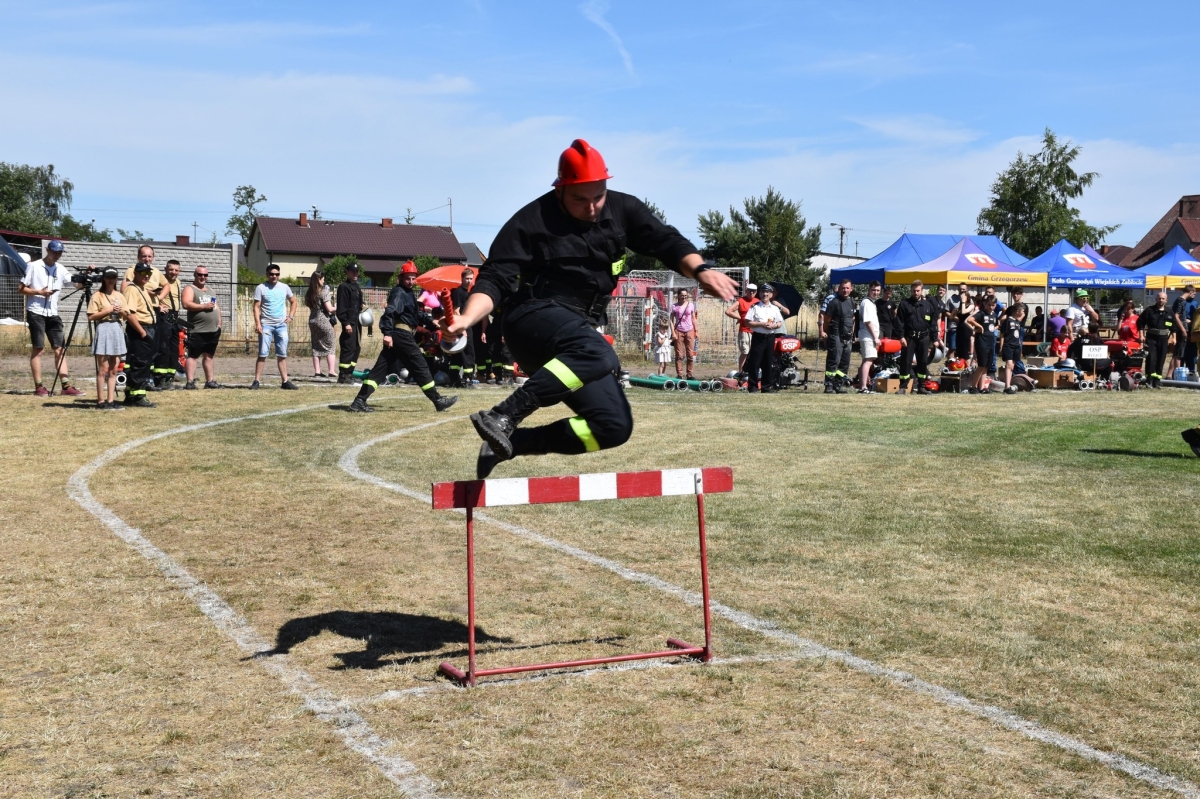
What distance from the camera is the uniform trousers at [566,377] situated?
530 cm

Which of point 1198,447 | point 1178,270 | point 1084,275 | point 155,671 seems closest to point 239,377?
point 1198,447

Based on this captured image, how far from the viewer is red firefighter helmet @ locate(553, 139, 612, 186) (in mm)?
5277

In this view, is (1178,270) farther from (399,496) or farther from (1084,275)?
(399,496)

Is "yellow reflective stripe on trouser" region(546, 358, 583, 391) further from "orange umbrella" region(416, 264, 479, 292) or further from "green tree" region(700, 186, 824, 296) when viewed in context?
"green tree" region(700, 186, 824, 296)

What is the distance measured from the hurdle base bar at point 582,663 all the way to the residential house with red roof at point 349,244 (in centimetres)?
9139

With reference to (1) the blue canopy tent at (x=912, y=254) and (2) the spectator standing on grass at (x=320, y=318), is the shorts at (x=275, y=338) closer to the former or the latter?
(2) the spectator standing on grass at (x=320, y=318)

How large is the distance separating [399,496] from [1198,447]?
844cm

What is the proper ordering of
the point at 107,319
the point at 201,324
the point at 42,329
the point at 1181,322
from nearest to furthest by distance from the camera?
the point at 107,319 → the point at 42,329 → the point at 201,324 → the point at 1181,322

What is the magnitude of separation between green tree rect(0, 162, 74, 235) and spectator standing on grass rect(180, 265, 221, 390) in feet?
248

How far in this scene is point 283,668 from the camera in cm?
503

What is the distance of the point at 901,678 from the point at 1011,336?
66.2ft

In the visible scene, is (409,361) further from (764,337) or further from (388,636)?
(388,636)

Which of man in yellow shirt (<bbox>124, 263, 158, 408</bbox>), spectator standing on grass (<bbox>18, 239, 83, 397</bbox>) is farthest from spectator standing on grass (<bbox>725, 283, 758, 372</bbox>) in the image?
spectator standing on grass (<bbox>18, 239, 83, 397</bbox>)

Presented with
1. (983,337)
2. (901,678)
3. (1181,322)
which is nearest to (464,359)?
(983,337)
